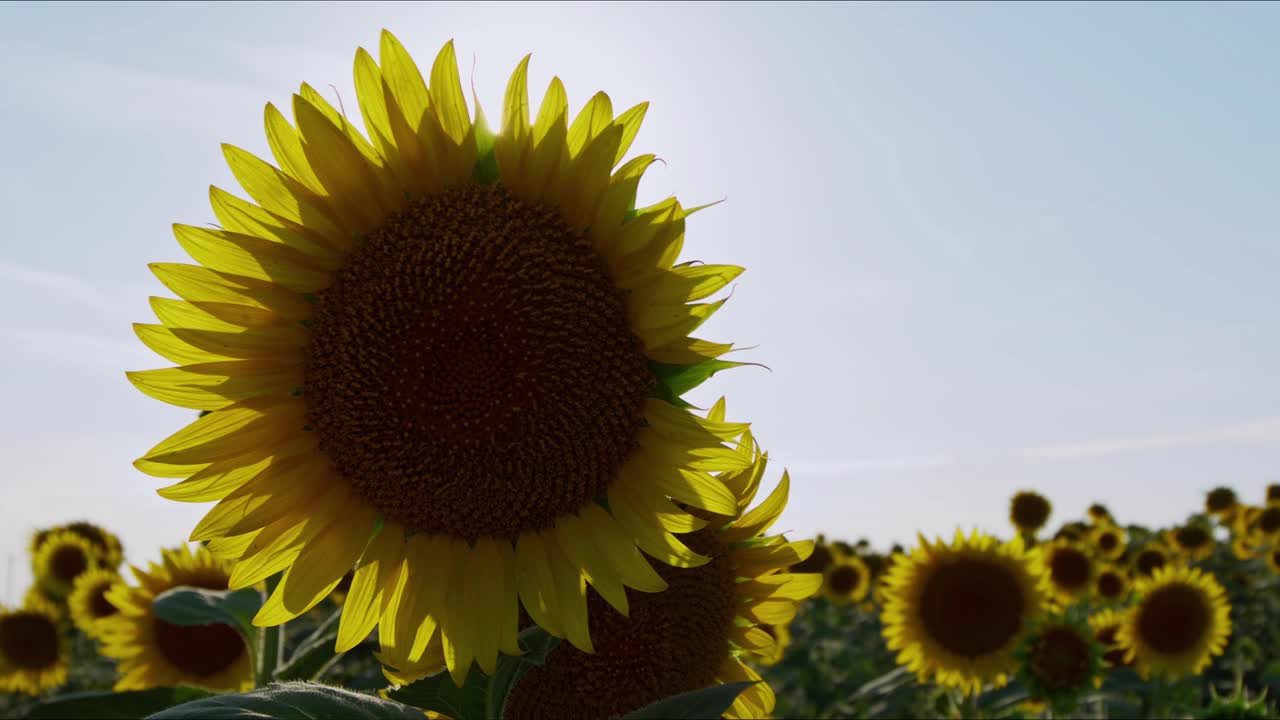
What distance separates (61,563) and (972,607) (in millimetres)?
9859

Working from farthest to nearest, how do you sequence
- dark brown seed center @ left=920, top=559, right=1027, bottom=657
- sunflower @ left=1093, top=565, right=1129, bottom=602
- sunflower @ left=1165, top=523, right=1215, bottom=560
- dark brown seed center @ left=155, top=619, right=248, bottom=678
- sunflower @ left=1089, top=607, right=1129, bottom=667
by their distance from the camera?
sunflower @ left=1165, top=523, right=1215, bottom=560 < sunflower @ left=1093, top=565, right=1129, bottom=602 < sunflower @ left=1089, top=607, right=1129, bottom=667 < dark brown seed center @ left=920, top=559, right=1027, bottom=657 < dark brown seed center @ left=155, top=619, right=248, bottom=678

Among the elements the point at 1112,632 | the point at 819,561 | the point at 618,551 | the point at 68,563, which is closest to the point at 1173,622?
the point at 1112,632

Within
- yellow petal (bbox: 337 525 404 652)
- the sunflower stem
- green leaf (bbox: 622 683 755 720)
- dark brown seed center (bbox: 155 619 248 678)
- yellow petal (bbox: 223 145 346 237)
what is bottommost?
dark brown seed center (bbox: 155 619 248 678)

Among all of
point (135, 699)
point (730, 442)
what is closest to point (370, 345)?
point (730, 442)

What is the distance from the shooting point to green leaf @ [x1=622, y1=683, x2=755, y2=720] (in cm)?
175

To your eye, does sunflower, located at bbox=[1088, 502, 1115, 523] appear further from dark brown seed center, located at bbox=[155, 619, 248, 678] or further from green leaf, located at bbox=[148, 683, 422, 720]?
green leaf, located at bbox=[148, 683, 422, 720]

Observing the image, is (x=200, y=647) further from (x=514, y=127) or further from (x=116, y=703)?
(x=514, y=127)

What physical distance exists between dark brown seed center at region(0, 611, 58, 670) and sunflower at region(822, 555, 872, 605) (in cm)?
974

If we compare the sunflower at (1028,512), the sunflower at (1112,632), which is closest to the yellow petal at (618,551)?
the sunflower at (1112,632)

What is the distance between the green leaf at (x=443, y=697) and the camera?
7.06 ft

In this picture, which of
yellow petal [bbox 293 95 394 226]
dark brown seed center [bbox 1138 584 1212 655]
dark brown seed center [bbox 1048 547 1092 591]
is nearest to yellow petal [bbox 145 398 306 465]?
yellow petal [bbox 293 95 394 226]

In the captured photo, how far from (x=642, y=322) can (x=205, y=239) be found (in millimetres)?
962

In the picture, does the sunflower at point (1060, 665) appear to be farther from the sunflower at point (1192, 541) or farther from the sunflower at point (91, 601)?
the sunflower at point (1192, 541)

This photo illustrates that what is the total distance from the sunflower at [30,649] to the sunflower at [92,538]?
1024 mm
